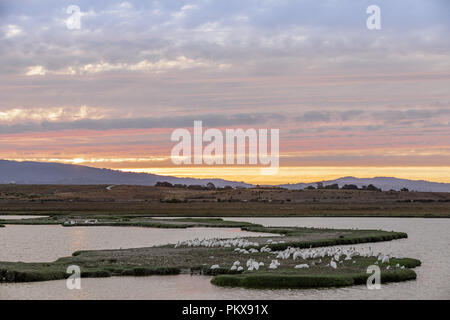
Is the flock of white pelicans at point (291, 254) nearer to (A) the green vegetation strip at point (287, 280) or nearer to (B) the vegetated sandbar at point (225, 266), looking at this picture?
(B) the vegetated sandbar at point (225, 266)

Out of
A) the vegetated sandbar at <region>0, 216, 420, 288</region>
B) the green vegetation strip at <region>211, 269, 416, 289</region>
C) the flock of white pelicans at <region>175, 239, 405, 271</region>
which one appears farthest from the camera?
the flock of white pelicans at <region>175, 239, 405, 271</region>

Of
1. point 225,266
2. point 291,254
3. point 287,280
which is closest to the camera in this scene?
point 287,280

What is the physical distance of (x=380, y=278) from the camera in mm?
29125

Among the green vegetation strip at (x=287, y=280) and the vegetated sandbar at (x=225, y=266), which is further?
the vegetated sandbar at (x=225, y=266)

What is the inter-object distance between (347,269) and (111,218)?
48524 mm

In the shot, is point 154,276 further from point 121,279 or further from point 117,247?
point 117,247

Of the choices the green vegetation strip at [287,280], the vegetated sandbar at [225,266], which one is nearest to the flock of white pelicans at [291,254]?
the vegetated sandbar at [225,266]

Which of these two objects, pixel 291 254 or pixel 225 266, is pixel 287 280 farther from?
pixel 291 254

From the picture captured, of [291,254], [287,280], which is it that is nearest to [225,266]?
[287,280]

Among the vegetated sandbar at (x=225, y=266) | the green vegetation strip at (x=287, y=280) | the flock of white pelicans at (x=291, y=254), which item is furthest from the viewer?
the flock of white pelicans at (x=291, y=254)

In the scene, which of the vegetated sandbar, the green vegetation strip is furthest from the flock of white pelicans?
the green vegetation strip

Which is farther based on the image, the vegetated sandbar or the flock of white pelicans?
the flock of white pelicans

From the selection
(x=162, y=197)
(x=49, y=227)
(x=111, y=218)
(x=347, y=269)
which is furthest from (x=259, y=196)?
(x=347, y=269)

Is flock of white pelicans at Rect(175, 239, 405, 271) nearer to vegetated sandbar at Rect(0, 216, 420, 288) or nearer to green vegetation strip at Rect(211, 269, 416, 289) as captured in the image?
vegetated sandbar at Rect(0, 216, 420, 288)
